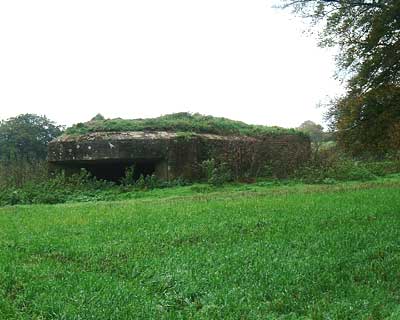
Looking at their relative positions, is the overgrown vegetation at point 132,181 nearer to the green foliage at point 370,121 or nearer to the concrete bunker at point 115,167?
the concrete bunker at point 115,167

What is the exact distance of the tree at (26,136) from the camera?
3334cm

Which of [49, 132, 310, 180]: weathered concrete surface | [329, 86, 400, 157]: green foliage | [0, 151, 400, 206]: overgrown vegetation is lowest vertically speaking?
[0, 151, 400, 206]: overgrown vegetation

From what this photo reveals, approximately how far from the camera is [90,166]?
20.5 metres

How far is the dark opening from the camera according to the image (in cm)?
2009

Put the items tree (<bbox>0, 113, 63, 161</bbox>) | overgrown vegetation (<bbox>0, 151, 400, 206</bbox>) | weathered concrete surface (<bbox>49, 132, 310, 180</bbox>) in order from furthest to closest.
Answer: tree (<bbox>0, 113, 63, 161</bbox>)
weathered concrete surface (<bbox>49, 132, 310, 180</bbox>)
overgrown vegetation (<bbox>0, 151, 400, 206</bbox>)

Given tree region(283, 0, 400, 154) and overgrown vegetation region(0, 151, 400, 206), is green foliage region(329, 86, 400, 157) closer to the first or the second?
tree region(283, 0, 400, 154)

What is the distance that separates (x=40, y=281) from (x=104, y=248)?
1.73 m

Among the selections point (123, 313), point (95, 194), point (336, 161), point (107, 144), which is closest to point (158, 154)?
point (107, 144)

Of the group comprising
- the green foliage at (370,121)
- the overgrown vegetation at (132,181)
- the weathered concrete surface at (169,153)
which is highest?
the green foliage at (370,121)

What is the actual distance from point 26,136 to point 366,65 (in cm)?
→ 2903

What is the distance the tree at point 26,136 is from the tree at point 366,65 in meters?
26.5

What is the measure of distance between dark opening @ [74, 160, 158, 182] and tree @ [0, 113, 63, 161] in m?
13.0

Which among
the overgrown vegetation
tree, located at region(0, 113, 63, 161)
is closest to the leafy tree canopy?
the overgrown vegetation

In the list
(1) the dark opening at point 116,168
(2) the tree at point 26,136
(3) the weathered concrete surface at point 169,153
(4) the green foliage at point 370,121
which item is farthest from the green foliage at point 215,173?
(2) the tree at point 26,136
